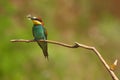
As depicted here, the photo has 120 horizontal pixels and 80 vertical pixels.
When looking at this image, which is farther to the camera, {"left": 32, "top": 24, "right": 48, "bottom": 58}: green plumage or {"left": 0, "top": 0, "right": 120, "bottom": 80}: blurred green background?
{"left": 0, "top": 0, "right": 120, "bottom": 80}: blurred green background

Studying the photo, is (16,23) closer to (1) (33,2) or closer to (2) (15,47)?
(1) (33,2)

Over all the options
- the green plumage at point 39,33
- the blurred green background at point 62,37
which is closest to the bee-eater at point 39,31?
the green plumage at point 39,33

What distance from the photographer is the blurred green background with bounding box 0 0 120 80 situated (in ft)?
14.3

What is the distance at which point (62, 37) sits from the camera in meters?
5.36

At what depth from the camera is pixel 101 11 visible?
20.0 ft

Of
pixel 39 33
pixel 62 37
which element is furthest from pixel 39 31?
pixel 62 37

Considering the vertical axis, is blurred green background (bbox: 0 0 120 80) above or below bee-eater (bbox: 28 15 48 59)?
below

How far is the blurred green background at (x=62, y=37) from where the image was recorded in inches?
171

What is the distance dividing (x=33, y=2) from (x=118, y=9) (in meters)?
1.08

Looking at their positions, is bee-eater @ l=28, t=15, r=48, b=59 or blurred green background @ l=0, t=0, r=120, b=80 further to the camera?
blurred green background @ l=0, t=0, r=120, b=80

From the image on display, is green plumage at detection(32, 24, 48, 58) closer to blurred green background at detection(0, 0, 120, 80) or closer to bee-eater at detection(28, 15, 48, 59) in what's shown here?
bee-eater at detection(28, 15, 48, 59)

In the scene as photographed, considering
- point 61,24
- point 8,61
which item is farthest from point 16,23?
point 8,61

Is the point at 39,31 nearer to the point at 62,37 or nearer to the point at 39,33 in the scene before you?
the point at 39,33

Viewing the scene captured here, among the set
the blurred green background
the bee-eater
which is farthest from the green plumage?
the blurred green background
